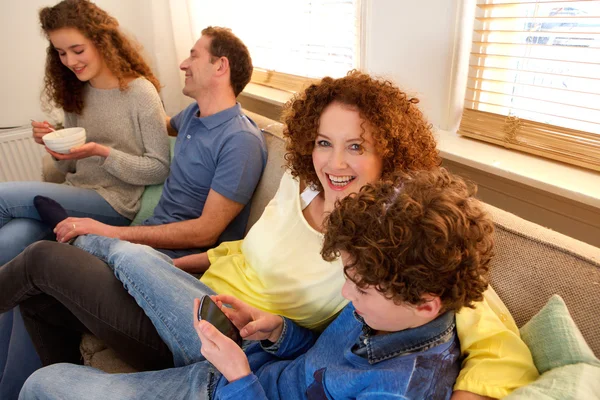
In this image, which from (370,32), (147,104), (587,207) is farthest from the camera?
(147,104)

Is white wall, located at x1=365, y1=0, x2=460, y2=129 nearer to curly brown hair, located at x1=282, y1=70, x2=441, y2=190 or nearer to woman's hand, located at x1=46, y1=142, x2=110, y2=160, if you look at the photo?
curly brown hair, located at x1=282, y1=70, x2=441, y2=190

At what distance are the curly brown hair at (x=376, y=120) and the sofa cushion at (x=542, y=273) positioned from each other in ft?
0.85

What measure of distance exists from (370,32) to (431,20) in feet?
0.87

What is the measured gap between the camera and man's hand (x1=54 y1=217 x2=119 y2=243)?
1.40 meters

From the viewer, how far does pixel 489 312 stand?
744 mm

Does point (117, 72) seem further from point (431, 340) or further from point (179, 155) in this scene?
point (431, 340)

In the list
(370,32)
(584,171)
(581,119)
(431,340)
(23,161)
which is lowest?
(23,161)

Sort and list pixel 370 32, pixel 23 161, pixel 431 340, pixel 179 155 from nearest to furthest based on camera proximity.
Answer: pixel 431 340, pixel 370 32, pixel 179 155, pixel 23 161

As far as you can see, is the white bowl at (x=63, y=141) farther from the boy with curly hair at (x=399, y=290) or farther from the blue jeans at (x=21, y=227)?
the boy with curly hair at (x=399, y=290)

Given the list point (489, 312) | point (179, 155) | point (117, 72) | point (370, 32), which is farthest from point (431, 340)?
point (117, 72)

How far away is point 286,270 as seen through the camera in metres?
1.09

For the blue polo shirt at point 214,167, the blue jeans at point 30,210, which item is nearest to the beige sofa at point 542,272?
the blue polo shirt at point 214,167

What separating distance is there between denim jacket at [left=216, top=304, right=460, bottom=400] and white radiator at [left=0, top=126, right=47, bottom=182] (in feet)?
7.64

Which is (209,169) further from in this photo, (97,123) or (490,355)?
(490,355)
